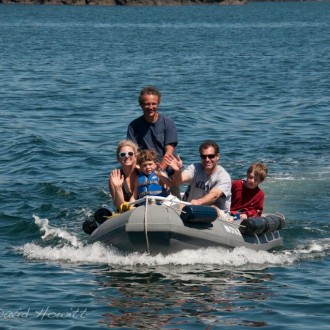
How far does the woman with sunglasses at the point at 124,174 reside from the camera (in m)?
12.1

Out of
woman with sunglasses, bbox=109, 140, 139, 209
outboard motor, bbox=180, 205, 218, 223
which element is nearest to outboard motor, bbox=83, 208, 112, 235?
woman with sunglasses, bbox=109, 140, 139, 209

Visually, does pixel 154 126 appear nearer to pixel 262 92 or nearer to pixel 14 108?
pixel 14 108

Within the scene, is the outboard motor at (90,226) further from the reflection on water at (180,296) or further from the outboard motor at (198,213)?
the outboard motor at (198,213)

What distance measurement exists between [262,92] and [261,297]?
64.8 feet

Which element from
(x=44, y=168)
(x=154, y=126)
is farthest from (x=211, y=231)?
(x=44, y=168)

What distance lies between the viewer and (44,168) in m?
18.8

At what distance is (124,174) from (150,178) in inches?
16.1

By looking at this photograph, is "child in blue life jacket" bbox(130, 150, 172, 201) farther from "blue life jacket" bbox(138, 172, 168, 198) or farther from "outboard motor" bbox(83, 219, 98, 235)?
"outboard motor" bbox(83, 219, 98, 235)

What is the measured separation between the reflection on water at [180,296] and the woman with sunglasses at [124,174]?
1028 millimetres

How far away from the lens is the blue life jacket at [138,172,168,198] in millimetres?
12227

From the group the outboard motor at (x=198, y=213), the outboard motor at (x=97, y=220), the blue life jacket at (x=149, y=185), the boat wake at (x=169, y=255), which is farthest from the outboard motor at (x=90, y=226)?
the outboard motor at (x=198, y=213)

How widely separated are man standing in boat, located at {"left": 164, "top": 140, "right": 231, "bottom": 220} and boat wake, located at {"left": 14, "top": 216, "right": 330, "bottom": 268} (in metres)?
0.58

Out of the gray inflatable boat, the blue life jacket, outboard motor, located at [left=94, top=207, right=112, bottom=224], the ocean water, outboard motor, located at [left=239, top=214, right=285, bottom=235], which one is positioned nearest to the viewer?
the ocean water

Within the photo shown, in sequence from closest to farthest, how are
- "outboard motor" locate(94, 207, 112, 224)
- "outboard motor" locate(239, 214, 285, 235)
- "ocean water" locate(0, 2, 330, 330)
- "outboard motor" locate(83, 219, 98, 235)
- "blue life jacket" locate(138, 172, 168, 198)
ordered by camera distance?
"ocean water" locate(0, 2, 330, 330)
"blue life jacket" locate(138, 172, 168, 198)
"outboard motor" locate(239, 214, 285, 235)
"outboard motor" locate(94, 207, 112, 224)
"outboard motor" locate(83, 219, 98, 235)
